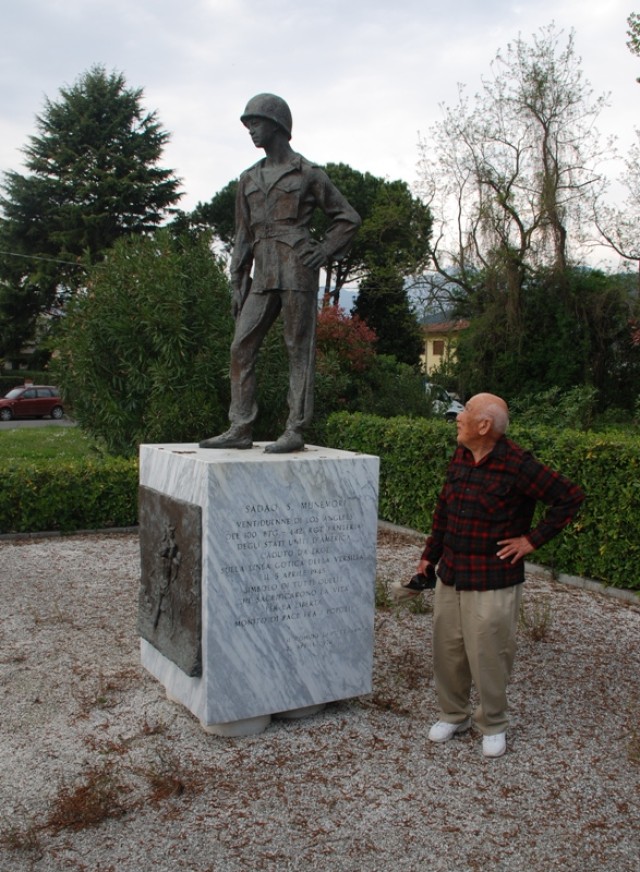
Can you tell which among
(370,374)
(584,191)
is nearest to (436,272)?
(584,191)

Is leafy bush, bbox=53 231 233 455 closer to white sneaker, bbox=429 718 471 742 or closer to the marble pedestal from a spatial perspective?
the marble pedestal

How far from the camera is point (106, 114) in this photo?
3419 cm

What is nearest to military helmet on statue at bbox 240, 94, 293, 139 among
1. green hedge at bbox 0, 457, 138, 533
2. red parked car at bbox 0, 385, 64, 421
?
green hedge at bbox 0, 457, 138, 533

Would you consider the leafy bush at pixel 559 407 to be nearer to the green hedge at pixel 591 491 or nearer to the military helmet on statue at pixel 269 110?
the green hedge at pixel 591 491

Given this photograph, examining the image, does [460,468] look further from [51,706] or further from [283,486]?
[51,706]

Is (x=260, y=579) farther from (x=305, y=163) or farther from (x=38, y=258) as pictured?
(x=38, y=258)

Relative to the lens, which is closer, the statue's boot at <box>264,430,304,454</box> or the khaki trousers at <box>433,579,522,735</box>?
the khaki trousers at <box>433,579,522,735</box>

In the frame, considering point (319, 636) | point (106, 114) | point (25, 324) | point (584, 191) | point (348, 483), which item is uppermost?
point (106, 114)

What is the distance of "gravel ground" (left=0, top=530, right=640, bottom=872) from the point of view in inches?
127

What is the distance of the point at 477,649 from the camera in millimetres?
3906

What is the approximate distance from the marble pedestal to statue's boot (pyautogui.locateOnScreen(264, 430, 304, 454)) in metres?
0.08

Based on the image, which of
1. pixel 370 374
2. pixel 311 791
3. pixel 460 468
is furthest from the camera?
pixel 370 374

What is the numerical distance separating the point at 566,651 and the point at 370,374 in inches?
410

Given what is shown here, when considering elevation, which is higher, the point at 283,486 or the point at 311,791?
the point at 283,486
